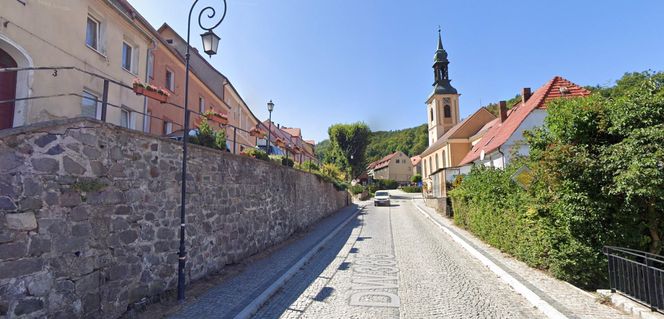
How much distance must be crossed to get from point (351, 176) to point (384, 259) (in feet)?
142

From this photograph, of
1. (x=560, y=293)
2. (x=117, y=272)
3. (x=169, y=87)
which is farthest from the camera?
(x=169, y=87)

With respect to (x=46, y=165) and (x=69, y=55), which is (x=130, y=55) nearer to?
(x=69, y=55)

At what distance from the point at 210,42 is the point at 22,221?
15.4 ft

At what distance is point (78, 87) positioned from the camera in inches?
445

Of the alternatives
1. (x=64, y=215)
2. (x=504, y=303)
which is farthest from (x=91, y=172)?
(x=504, y=303)

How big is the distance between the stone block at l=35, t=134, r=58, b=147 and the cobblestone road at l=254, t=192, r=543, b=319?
153 inches

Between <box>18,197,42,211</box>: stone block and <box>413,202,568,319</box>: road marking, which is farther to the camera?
<box>413,202,568,319</box>: road marking

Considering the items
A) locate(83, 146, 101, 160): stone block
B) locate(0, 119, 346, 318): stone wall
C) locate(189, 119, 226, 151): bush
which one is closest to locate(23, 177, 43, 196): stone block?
locate(0, 119, 346, 318): stone wall

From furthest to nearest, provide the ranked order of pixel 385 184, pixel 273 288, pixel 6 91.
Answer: pixel 385 184 → pixel 6 91 → pixel 273 288

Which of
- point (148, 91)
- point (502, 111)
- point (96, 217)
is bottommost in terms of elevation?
point (96, 217)

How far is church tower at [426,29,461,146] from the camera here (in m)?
50.0

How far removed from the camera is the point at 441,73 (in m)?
51.2

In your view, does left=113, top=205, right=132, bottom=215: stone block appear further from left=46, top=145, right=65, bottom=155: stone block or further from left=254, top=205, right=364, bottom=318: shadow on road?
left=254, top=205, right=364, bottom=318: shadow on road

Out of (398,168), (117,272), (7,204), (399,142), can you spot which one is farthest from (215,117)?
(399,142)
